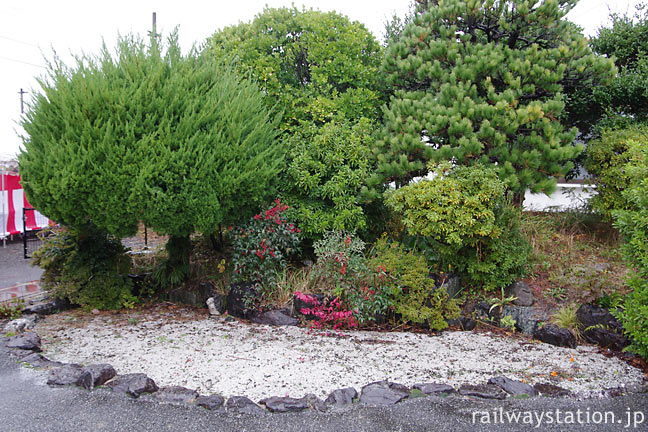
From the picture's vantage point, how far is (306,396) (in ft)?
10.6

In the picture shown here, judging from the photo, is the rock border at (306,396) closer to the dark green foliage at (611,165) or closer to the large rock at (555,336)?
the large rock at (555,336)

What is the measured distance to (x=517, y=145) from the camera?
5.43 m

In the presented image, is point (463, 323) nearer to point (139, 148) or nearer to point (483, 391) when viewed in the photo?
point (483, 391)

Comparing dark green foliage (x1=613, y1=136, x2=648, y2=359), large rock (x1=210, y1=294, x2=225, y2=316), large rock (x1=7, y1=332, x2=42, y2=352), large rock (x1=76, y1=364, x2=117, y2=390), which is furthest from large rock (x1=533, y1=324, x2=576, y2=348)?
large rock (x1=7, y1=332, x2=42, y2=352)

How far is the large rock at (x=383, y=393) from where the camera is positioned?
3166 mm

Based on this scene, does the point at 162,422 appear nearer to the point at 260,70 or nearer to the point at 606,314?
the point at 606,314

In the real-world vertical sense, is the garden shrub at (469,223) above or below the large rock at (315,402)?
above

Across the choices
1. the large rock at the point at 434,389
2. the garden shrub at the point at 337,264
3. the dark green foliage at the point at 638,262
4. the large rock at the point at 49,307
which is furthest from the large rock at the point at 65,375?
the dark green foliage at the point at 638,262

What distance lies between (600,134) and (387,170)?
3836 millimetres

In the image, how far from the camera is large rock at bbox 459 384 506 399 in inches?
127

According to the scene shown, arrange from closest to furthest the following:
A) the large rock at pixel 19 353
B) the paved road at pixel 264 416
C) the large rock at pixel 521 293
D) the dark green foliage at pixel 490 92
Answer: the paved road at pixel 264 416
the large rock at pixel 19 353
the large rock at pixel 521 293
the dark green foliage at pixel 490 92

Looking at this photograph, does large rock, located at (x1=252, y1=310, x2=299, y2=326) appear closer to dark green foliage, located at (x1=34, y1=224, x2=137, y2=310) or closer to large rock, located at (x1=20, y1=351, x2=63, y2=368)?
dark green foliage, located at (x1=34, y1=224, x2=137, y2=310)

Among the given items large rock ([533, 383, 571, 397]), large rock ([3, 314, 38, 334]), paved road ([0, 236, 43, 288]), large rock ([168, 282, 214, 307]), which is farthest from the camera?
paved road ([0, 236, 43, 288])

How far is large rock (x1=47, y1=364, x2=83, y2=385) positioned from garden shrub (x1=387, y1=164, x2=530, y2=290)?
354 cm
